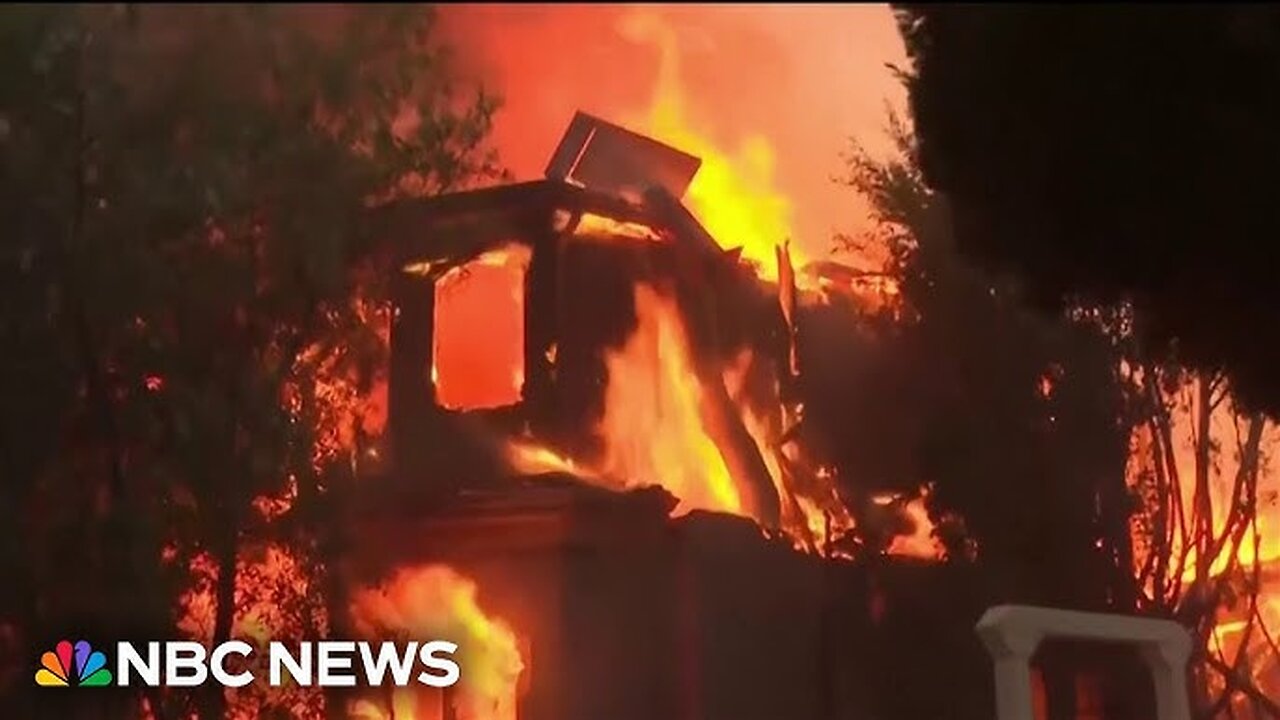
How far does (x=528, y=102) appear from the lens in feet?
75.8

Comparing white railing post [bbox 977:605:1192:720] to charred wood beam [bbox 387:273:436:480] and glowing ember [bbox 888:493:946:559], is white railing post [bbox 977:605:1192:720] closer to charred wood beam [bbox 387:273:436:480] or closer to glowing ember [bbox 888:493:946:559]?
glowing ember [bbox 888:493:946:559]

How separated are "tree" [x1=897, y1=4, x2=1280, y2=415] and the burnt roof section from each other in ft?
34.5

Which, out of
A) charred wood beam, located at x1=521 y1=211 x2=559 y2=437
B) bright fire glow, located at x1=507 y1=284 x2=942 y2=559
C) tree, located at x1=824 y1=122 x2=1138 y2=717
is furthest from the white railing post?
charred wood beam, located at x1=521 y1=211 x2=559 y2=437

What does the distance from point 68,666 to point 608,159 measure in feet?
34.1

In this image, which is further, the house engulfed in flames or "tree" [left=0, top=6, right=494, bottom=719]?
the house engulfed in flames

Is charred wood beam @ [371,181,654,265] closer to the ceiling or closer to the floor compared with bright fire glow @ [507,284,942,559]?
closer to the ceiling

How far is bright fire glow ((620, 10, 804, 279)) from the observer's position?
2352 cm

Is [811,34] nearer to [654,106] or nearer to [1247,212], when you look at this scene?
[654,106]

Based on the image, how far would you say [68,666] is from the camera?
14.5 meters

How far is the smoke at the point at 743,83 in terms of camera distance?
20547 millimetres

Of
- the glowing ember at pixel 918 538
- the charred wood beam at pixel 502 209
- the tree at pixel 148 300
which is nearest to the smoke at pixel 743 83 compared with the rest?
the charred wood beam at pixel 502 209

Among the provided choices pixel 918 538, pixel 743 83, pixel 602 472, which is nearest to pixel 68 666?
pixel 602 472

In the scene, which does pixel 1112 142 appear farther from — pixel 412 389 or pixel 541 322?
pixel 412 389

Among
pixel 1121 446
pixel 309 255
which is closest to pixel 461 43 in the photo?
pixel 309 255
